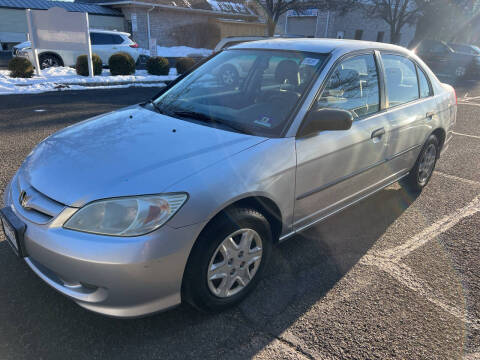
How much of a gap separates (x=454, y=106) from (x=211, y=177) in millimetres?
3906

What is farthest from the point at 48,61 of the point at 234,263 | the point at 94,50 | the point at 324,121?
the point at 234,263

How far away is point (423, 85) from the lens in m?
4.00

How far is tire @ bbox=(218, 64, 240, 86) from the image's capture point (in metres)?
3.24

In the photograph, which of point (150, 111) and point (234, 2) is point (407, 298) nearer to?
point (150, 111)

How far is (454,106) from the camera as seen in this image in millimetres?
4578

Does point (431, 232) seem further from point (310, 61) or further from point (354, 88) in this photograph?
point (310, 61)

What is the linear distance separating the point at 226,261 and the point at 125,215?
2.29 ft

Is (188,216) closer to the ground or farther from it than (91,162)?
closer to the ground

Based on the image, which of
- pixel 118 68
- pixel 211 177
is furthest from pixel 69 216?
pixel 118 68

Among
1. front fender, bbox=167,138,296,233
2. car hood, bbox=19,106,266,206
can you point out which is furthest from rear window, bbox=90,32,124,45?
front fender, bbox=167,138,296,233

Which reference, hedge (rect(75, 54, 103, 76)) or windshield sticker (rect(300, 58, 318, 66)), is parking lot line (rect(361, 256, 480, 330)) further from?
hedge (rect(75, 54, 103, 76))

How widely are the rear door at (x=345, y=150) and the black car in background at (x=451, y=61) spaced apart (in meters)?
17.9

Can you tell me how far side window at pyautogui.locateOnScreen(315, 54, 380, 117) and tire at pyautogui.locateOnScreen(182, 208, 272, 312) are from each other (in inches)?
42.5

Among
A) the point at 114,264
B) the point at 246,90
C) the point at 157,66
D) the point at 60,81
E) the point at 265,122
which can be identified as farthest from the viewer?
the point at 157,66
